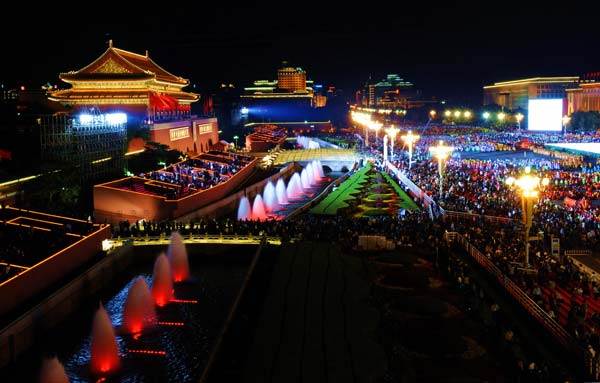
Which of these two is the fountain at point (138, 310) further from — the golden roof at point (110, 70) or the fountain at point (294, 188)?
the golden roof at point (110, 70)

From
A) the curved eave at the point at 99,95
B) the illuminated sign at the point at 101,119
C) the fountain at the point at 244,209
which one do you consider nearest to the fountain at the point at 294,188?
the fountain at the point at 244,209

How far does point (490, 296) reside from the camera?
1571cm

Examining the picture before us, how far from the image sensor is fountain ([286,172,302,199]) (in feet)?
143

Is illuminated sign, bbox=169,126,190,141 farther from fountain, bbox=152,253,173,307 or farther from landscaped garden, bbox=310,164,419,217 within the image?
fountain, bbox=152,253,173,307

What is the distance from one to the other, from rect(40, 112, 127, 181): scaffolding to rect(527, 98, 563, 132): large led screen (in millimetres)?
60718

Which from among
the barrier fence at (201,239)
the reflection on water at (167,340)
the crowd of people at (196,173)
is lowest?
the reflection on water at (167,340)

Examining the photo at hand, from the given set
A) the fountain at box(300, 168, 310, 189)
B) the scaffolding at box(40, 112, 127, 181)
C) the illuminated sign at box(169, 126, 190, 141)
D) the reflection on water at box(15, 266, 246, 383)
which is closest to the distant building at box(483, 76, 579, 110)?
the fountain at box(300, 168, 310, 189)

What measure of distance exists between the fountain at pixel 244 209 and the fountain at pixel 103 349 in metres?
18.6

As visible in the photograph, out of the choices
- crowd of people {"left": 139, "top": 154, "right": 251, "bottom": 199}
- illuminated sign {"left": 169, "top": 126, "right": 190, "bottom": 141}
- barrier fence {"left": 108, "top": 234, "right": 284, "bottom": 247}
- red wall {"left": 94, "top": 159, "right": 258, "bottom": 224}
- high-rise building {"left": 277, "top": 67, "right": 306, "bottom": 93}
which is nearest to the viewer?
barrier fence {"left": 108, "top": 234, "right": 284, "bottom": 247}

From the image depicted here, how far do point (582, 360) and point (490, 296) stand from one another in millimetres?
4517

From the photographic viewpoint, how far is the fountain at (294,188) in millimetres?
43594

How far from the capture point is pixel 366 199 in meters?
34.8

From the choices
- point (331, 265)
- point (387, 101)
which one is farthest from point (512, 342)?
point (387, 101)

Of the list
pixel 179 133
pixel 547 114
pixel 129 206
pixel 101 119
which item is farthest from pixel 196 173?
pixel 547 114
